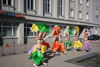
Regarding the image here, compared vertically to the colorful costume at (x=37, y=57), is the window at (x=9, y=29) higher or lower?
higher

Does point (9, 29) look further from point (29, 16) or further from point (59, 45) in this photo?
point (59, 45)

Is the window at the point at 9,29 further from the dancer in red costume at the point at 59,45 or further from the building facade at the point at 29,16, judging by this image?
the dancer in red costume at the point at 59,45

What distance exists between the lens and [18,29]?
16.6 m

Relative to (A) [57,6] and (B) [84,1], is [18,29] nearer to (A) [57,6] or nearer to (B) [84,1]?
(A) [57,6]

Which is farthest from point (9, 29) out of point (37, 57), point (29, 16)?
point (37, 57)

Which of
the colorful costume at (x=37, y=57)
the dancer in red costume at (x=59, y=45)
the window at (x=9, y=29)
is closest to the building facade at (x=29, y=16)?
the window at (x=9, y=29)

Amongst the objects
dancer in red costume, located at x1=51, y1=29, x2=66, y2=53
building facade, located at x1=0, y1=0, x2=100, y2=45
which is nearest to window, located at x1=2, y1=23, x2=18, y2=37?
building facade, located at x1=0, y1=0, x2=100, y2=45

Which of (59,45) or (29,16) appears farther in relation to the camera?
(29,16)

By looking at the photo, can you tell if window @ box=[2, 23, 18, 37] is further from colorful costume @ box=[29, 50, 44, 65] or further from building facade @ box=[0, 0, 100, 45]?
colorful costume @ box=[29, 50, 44, 65]

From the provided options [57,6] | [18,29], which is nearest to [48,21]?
[57,6]

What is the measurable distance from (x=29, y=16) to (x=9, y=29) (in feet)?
12.5

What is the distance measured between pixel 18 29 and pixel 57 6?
34.6 feet

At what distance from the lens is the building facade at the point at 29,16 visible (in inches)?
603

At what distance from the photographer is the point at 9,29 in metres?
16.1
